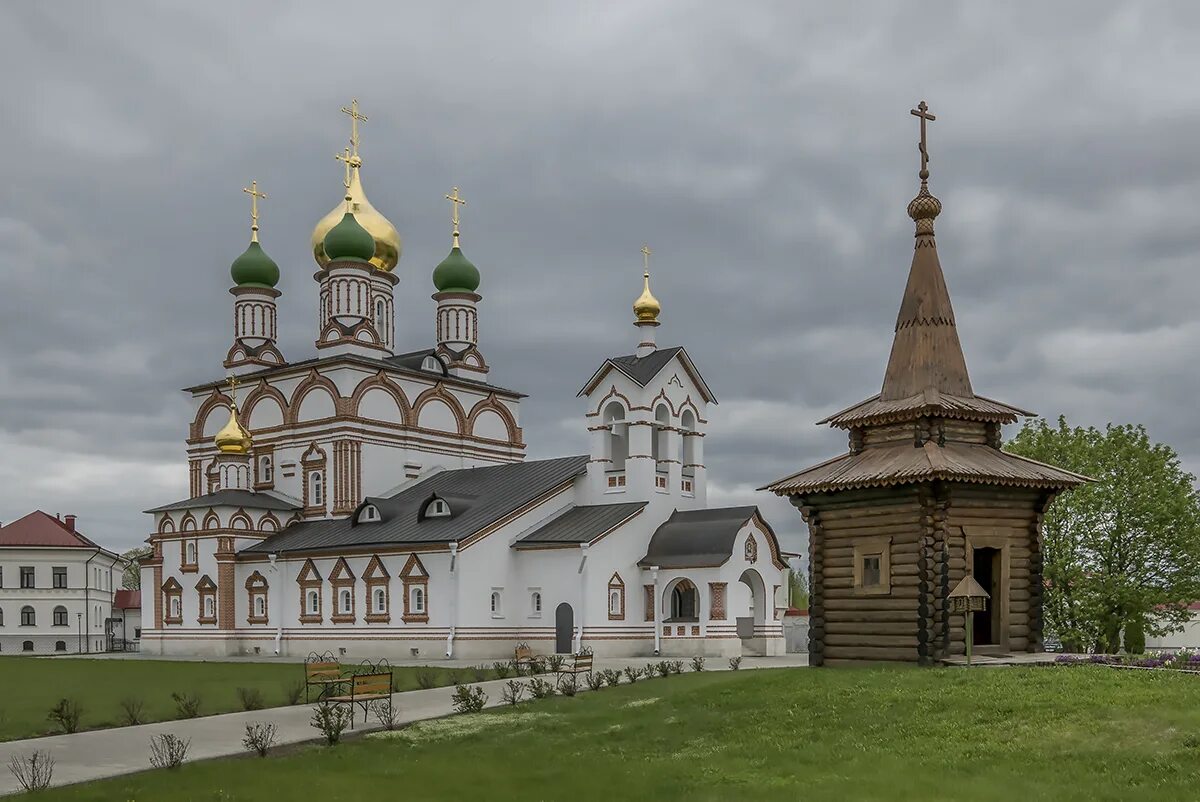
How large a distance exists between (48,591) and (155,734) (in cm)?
4890

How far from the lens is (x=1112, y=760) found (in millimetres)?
12719

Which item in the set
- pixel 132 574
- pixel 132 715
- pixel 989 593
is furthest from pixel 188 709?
pixel 132 574

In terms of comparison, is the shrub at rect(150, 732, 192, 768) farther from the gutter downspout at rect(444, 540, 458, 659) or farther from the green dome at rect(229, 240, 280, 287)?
the green dome at rect(229, 240, 280, 287)

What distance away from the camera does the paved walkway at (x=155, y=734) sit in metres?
14.3

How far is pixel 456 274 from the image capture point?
5281 centimetres

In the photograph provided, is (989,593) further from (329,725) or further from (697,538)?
(697,538)

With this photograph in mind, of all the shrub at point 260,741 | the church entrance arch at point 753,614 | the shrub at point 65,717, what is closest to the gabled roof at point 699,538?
the church entrance arch at point 753,614

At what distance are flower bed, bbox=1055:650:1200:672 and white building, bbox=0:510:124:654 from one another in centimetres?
5389

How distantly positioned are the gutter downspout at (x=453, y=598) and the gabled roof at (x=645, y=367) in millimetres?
6753

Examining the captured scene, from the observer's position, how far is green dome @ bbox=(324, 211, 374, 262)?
48688 millimetres

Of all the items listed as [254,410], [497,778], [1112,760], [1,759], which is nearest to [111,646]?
[254,410]

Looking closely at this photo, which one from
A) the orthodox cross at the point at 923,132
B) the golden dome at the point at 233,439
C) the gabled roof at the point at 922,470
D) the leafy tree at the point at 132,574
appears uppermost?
the orthodox cross at the point at 923,132

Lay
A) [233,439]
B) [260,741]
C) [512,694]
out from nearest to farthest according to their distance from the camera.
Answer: [260,741] < [512,694] < [233,439]

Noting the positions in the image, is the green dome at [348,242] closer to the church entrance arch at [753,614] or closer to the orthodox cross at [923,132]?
the church entrance arch at [753,614]
